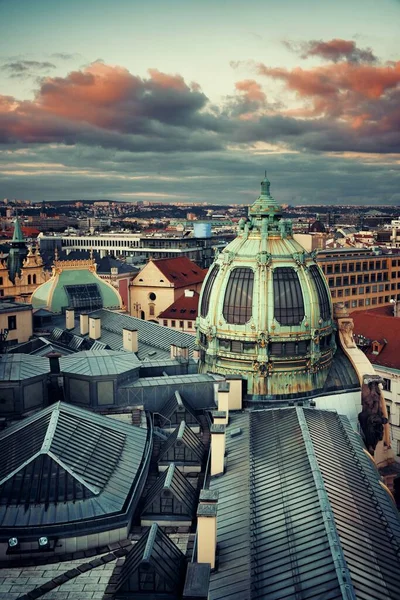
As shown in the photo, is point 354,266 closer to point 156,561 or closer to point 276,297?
point 276,297

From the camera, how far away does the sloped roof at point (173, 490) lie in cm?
3119

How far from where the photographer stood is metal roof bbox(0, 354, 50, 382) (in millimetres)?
41094

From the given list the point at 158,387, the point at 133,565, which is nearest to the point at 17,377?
the point at 158,387

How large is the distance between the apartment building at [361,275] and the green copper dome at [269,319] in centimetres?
7705

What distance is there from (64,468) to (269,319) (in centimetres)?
1938

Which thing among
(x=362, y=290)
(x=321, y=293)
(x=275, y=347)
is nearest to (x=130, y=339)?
(x=275, y=347)

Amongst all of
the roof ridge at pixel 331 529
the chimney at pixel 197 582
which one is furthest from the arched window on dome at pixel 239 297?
the chimney at pixel 197 582

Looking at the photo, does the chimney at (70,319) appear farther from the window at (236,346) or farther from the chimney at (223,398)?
the chimney at (223,398)

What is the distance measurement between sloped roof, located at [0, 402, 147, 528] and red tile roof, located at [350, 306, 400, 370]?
4600 cm

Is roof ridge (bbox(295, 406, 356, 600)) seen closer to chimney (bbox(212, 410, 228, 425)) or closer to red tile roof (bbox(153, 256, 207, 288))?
chimney (bbox(212, 410, 228, 425))

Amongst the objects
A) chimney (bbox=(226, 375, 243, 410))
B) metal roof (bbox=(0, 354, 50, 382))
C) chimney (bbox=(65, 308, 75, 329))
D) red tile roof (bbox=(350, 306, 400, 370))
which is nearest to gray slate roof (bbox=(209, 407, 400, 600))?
chimney (bbox=(226, 375, 243, 410))

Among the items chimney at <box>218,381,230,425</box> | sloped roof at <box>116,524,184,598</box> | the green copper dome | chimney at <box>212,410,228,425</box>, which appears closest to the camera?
sloped roof at <box>116,524,184,598</box>

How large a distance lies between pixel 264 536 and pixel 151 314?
3756 inches

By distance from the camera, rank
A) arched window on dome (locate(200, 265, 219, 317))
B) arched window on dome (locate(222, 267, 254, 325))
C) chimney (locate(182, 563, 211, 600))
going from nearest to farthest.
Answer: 1. chimney (locate(182, 563, 211, 600))
2. arched window on dome (locate(222, 267, 254, 325))
3. arched window on dome (locate(200, 265, 219, 317))
